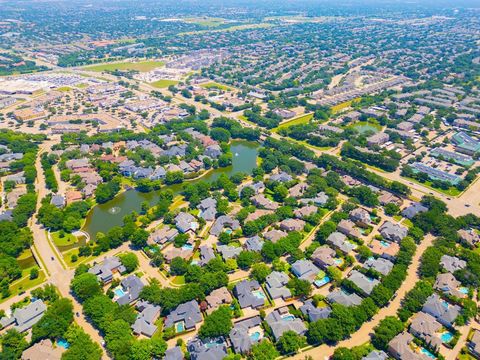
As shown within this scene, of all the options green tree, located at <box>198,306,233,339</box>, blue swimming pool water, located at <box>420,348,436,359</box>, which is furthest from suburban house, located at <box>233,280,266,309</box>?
blue swimming pool water, located at <box>420,348,436,359</box>

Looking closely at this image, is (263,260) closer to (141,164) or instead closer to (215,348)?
(215,348)

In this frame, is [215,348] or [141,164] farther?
[141,164]

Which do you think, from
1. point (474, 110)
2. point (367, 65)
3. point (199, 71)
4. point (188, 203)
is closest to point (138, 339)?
point (188, 203)

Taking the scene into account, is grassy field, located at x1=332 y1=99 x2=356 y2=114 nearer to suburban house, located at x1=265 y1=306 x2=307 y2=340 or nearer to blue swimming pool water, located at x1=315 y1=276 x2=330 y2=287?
blue swimming pool water, located at x1=315 y1=276 x2=330 y2=287

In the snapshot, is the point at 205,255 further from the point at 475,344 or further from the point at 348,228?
the point at 475,344

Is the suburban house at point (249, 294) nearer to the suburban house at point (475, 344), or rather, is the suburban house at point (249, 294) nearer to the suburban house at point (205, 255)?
the suburban house at point (205, 255)

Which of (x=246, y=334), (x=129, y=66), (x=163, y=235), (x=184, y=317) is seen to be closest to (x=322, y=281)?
(x=246, y=334)
